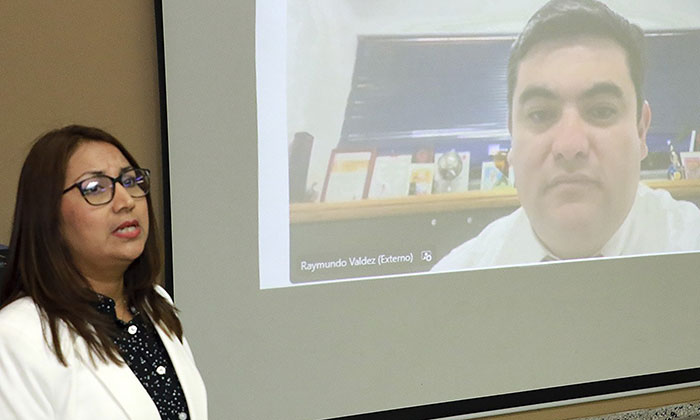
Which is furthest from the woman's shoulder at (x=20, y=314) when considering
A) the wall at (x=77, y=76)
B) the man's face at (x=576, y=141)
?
the man's face at (x=576, y=141)

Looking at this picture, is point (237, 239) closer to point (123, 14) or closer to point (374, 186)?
point (374, 186)

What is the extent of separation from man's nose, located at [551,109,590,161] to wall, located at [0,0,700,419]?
1441mm

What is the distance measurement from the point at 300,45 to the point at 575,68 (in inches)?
43.0

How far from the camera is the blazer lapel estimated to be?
1337 mm

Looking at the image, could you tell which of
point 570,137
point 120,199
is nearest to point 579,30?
point 570,137

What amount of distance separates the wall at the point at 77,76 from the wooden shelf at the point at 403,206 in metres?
0.50

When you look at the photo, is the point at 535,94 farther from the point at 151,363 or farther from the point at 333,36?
the point at 151,363

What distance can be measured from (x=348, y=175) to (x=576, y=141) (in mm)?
927

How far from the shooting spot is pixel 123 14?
9.03 ft

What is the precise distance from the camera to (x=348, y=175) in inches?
118

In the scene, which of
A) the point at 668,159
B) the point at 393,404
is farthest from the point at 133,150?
the point at 668,159

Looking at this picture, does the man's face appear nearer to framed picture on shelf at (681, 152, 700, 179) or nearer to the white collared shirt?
the white collared shirt

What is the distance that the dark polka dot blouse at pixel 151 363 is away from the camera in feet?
4.72

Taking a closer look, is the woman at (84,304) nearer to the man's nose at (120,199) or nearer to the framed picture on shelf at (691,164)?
the man's nose at (120,199)
